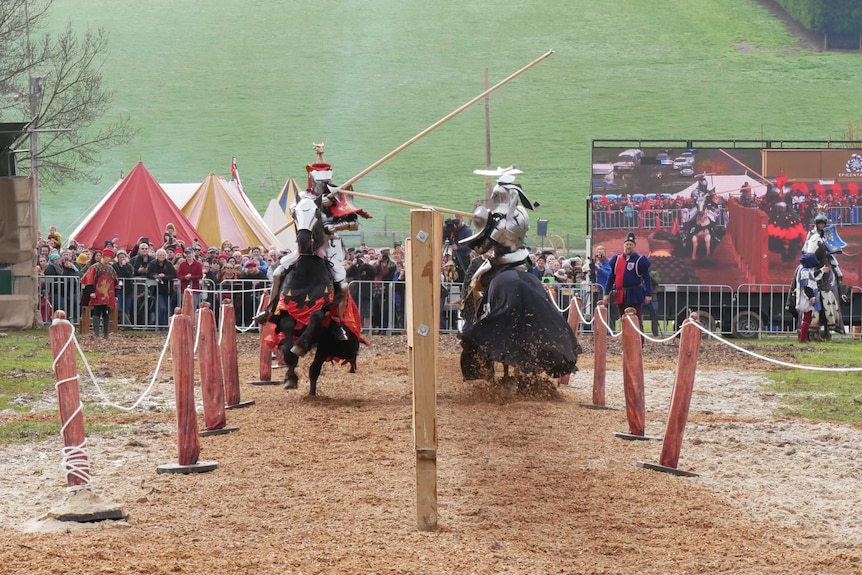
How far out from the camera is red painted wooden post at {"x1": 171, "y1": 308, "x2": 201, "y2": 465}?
8.79m

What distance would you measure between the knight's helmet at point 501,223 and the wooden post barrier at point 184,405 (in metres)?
4.64

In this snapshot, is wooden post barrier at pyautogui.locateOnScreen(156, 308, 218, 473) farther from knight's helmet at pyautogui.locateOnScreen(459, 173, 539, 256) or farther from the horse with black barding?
Result: knight's helmet at pyautogui.locateOnScreen(459, 173, 539, 256)

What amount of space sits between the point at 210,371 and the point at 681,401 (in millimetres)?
3757

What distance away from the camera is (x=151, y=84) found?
→ 8644 cm

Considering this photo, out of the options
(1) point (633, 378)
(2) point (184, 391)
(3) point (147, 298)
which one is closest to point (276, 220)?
(3) point (147, 298)

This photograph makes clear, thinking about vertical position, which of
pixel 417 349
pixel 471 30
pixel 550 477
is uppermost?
pixel 471 30

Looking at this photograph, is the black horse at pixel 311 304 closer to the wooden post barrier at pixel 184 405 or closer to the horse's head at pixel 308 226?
the horse's head at pixel 308 226

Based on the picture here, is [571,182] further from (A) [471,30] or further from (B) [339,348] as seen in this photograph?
(B) [339,348]

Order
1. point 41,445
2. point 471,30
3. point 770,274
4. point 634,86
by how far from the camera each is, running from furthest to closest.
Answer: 1. point 471,30
2. point 634,86
3. point 770,274
4. point 41,445

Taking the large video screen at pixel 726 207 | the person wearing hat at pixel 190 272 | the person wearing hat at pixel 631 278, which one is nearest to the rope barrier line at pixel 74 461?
the person wearing hat at pixel 631 278

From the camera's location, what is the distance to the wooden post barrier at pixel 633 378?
1051 centimetres

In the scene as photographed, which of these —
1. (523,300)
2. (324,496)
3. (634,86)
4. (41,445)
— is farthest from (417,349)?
(634,86)

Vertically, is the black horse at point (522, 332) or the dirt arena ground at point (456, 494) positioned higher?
the black horse at point (522, 332)

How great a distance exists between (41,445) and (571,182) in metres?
59.9
